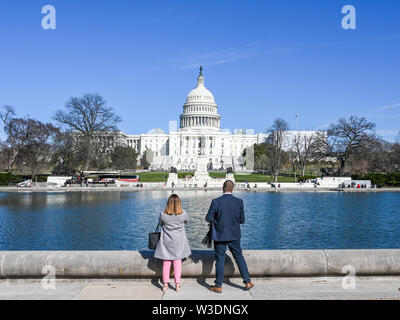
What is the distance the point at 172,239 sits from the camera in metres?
5.87

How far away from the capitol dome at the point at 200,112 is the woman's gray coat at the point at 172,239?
12808cm

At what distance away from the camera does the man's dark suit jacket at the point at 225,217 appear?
19.1 feet

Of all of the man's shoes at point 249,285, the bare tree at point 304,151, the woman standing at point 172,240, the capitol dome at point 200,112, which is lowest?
the man's shoes at point 249,285

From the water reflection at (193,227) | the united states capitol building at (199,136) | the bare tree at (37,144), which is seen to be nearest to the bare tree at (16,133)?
the bare tree at (37,144)

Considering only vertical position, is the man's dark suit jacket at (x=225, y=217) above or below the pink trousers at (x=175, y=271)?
above

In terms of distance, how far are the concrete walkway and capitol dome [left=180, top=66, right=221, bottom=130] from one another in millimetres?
127911

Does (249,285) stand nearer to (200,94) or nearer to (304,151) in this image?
(304,151)

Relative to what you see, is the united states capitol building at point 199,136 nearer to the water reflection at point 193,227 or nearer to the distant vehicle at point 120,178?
the distant vehicle at point 120,178

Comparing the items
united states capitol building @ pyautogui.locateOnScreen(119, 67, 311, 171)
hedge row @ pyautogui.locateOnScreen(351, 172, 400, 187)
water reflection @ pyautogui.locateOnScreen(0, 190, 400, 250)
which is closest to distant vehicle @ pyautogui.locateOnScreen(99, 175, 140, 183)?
water reflection @ pyautogui.locateOnScreen(0, 190, 400, 250)

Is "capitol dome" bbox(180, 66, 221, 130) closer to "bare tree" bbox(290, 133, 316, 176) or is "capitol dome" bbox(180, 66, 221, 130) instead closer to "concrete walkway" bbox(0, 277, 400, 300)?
"bare tree" bbox(290, 133, 316, 176)

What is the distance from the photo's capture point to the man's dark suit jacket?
5.84 metres

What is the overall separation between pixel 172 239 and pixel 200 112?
12946 centimetres

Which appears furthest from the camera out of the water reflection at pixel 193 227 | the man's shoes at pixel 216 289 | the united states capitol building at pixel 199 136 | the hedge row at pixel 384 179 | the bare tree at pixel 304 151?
the united states capitol building at pixel 199 136
